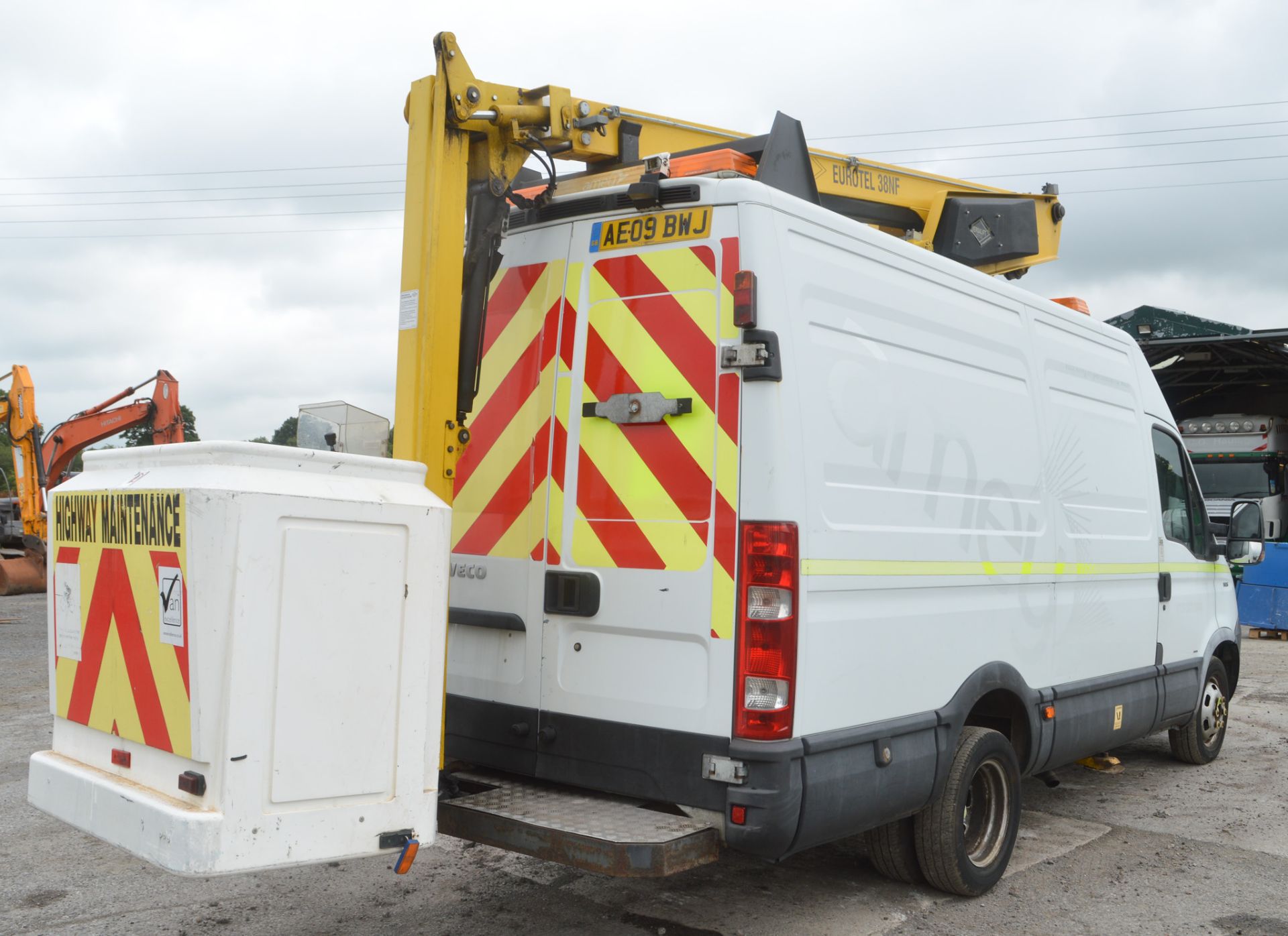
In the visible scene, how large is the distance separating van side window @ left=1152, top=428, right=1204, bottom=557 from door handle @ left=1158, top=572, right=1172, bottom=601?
0.24 m

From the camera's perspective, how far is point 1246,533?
22.8 feet

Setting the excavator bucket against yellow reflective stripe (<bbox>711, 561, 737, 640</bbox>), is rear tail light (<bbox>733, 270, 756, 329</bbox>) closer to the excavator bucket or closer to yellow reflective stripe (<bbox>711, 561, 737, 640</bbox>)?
yellow reflective stripe (<bbox>711, 561, 737, 640</bbox>)

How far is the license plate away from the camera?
383 centimetres

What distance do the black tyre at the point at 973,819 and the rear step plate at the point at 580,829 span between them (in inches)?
49.6

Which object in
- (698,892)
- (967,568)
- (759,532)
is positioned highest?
(759,532)

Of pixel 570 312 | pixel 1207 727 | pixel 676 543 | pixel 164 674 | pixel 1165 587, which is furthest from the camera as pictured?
pixel 1207 727

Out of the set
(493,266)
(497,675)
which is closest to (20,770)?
(497,675)

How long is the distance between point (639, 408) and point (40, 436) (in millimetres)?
16657

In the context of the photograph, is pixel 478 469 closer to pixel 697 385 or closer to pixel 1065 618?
pixel 697 385

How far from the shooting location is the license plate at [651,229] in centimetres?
383

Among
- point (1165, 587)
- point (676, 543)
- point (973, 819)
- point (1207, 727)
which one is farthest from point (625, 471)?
point (1207, 727)

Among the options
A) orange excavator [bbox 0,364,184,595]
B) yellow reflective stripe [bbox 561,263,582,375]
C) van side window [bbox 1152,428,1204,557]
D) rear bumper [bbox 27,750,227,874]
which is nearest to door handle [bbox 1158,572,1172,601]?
van side window [bbox 1152,428,1204,557]

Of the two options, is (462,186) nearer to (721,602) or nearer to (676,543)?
(676,543)

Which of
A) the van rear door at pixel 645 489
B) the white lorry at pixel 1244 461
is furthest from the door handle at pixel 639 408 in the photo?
the white lorry at pixel 1244 461
